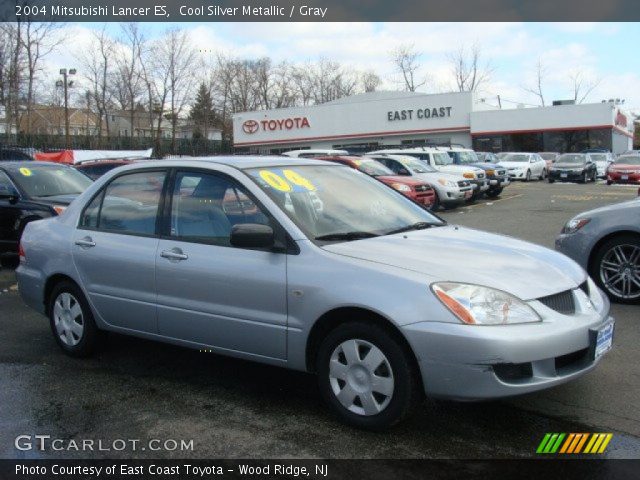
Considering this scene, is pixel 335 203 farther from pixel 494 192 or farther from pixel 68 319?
pixel 494 192

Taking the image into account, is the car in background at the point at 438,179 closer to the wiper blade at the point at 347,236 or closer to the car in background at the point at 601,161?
the wiper blade at the point at 347,236

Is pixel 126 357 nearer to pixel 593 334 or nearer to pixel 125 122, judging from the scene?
pixel 593 334

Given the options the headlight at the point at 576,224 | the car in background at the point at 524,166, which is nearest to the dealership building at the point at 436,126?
the car in background at the point at 524,166

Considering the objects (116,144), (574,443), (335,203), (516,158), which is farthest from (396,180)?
(116,144)

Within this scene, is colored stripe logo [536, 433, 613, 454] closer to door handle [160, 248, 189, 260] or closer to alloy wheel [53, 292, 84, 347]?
door handle [160, 248, 189, 260]

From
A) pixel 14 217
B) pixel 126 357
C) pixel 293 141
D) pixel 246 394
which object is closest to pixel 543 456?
pixel 246 394

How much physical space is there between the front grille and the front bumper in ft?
0.29

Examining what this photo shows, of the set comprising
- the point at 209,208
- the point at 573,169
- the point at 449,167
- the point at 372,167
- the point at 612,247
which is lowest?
the point at 612,247

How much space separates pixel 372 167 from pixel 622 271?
34.9 ft

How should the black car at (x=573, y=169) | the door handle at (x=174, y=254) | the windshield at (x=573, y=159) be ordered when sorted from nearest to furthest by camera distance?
the door handle at (x=174, y=254)
the black car at (x=573, y=169)
the windshield at (x=573, y=159)

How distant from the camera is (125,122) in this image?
79.1 m

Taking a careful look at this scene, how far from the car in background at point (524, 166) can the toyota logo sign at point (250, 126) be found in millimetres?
25209

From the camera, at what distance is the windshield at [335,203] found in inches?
169

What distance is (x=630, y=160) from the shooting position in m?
27.9
